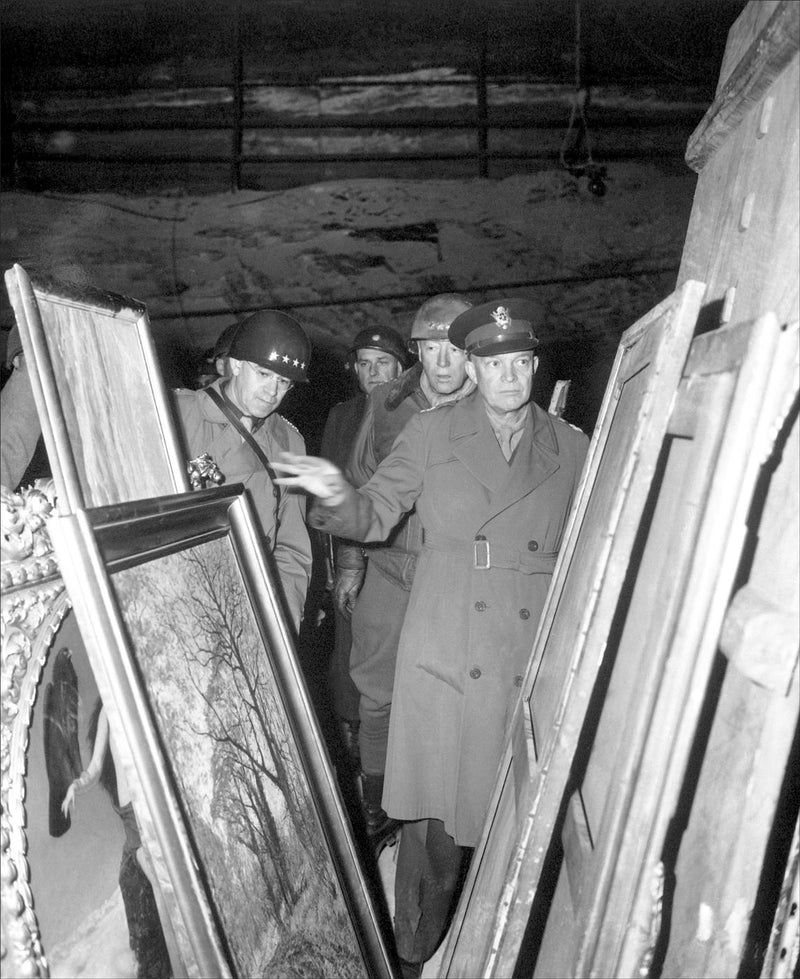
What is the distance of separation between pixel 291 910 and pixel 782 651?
1.24 metres

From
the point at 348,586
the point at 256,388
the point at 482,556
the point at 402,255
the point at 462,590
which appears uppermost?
the point at 402,255

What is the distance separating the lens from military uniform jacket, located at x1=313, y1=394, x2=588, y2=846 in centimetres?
225

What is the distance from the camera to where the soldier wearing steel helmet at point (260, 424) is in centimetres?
250

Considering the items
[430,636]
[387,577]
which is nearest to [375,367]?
[387,577]

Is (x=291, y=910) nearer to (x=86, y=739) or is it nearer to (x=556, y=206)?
(x=86, y=739)

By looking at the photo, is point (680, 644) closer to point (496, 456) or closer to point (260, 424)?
point (496, 456)

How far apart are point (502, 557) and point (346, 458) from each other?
1.50 meters

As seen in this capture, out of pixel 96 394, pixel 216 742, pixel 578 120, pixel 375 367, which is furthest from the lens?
pixel 578 120

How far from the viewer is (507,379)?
2359 millimetres

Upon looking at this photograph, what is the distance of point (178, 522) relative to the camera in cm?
165

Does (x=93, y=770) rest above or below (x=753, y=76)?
below

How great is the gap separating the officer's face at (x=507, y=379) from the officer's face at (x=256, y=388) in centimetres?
70

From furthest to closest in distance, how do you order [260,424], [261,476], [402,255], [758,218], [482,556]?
[402,255] → [260,424] → [261,476] → [482,556] → [758,218]

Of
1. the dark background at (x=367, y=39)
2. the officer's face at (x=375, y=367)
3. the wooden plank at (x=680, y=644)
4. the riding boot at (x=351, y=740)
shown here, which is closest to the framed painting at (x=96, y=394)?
the wooden plank at (x=680, y=644)
